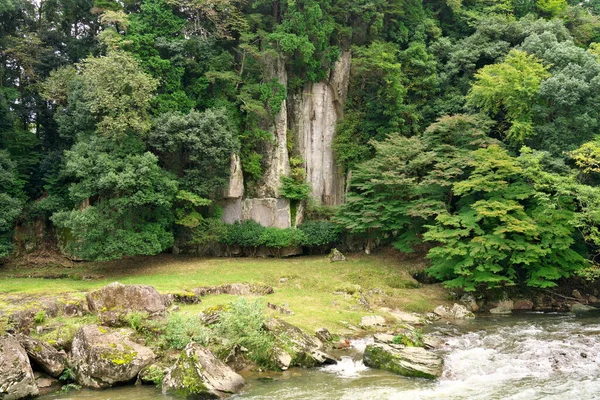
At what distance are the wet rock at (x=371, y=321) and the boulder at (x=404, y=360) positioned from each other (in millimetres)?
3744

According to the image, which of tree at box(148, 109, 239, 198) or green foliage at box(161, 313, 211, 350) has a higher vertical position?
tree at box(148, 109, 239, 198)

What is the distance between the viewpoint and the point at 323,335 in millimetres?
16422

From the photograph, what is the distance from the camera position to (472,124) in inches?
1065

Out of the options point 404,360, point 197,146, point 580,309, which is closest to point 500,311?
point 580,309

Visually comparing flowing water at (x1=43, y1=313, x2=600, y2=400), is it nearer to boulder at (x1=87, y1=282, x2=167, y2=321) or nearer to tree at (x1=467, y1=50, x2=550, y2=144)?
boulder at (x1=87, y1=282, x2=167, y2=321)

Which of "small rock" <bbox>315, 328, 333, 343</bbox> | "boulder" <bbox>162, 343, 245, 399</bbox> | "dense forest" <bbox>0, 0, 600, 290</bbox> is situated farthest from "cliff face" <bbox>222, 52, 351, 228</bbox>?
"boulder" <bbox>162, 343, 245, 399</bbox>

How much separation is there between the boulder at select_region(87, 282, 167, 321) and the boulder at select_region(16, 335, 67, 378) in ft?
7.97

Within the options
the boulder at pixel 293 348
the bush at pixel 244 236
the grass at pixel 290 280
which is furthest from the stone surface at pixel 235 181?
the boulder at pixel 293 348

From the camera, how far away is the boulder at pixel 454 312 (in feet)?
70.7

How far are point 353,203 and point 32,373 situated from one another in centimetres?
2035

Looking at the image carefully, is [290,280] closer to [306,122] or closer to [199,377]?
[199,377]

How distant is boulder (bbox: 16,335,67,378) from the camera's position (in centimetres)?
1281

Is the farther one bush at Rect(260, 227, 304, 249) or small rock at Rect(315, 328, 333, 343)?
bush at Rect(260, 227, 304, 249)

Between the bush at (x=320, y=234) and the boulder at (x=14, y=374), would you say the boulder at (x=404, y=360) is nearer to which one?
the boulder at (x=14, y=374)
